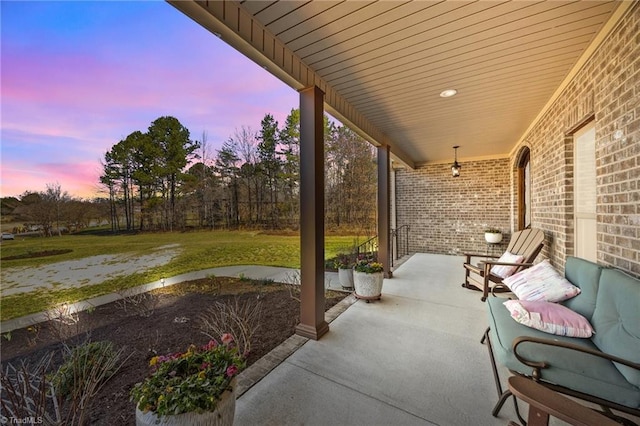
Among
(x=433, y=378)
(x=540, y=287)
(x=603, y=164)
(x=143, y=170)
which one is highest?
(x=143, y=170)

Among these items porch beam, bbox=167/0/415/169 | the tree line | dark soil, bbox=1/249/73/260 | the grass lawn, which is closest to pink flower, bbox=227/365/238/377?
porch beam, bbox=167/0/415/169

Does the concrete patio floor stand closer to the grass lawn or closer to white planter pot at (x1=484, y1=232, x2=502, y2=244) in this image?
the grass lawn

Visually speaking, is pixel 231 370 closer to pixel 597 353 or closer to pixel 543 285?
pixel 597 353

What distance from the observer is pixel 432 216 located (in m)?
7.39

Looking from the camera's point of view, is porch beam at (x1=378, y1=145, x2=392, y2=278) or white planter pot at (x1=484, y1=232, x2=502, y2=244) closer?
porch beam at (x1=378, y1=145, x2=392, y2=278)

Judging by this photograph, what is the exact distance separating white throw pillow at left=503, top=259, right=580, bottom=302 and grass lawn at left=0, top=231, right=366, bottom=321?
3956mm

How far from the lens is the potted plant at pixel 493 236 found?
20.8ft

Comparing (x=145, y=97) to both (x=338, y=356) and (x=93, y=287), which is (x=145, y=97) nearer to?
(x=93, y=287)

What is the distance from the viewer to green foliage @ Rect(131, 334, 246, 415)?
1.11 meters

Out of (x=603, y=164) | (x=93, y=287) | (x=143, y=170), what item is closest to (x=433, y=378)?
(x=603, y=164)

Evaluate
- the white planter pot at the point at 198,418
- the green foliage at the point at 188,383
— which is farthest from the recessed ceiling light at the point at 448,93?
the white planter pot at the point at 198,418

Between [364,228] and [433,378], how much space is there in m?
7.65

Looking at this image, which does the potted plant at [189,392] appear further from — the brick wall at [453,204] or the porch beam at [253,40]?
the brick wall at [453,204]

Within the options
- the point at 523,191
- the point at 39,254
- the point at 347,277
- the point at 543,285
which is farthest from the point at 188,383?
the point at 523,191
